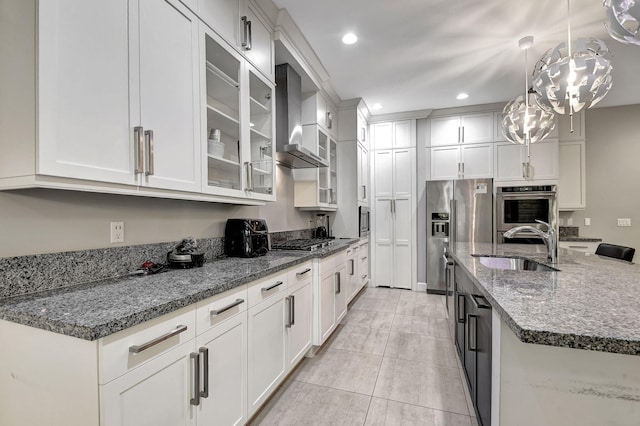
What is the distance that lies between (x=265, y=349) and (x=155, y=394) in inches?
30.0

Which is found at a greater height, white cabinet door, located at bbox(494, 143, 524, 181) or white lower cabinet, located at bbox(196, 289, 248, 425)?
white cabinet door, located at bbox(494, 143, 524, 181)

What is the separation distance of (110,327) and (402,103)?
4407 millimetres

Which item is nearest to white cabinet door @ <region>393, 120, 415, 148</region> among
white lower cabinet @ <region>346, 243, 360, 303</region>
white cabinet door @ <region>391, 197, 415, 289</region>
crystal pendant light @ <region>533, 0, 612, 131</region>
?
white cabinet door @ <region>391, 197, 415, 289</region>

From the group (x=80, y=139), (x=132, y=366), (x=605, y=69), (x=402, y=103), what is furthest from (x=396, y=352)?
(x=402, y=103)

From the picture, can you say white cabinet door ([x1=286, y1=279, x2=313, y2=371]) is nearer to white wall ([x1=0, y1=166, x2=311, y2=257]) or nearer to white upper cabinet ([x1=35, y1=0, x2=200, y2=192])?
white wall ([x1=0, y1=166, x2=311, y2=257])

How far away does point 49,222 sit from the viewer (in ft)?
3.99

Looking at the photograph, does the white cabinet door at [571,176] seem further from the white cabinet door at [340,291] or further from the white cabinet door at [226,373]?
the white cabinet door at [226,373]

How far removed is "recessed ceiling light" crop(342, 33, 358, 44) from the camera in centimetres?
266

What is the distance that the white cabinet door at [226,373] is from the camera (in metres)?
1.23

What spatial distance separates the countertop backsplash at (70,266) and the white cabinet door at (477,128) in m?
4.43

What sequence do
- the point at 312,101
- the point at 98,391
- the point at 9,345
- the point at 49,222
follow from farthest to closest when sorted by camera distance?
the point at 312,101 → the point at 49,222 → the point at 9,345 → the point at 98,391

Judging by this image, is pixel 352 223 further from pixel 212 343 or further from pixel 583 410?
pixel 583 410

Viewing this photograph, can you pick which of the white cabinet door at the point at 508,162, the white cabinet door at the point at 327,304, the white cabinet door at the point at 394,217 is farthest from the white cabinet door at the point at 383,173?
Result: the white cabinet door at the point at 327,304

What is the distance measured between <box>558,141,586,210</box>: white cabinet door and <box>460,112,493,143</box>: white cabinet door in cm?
105
